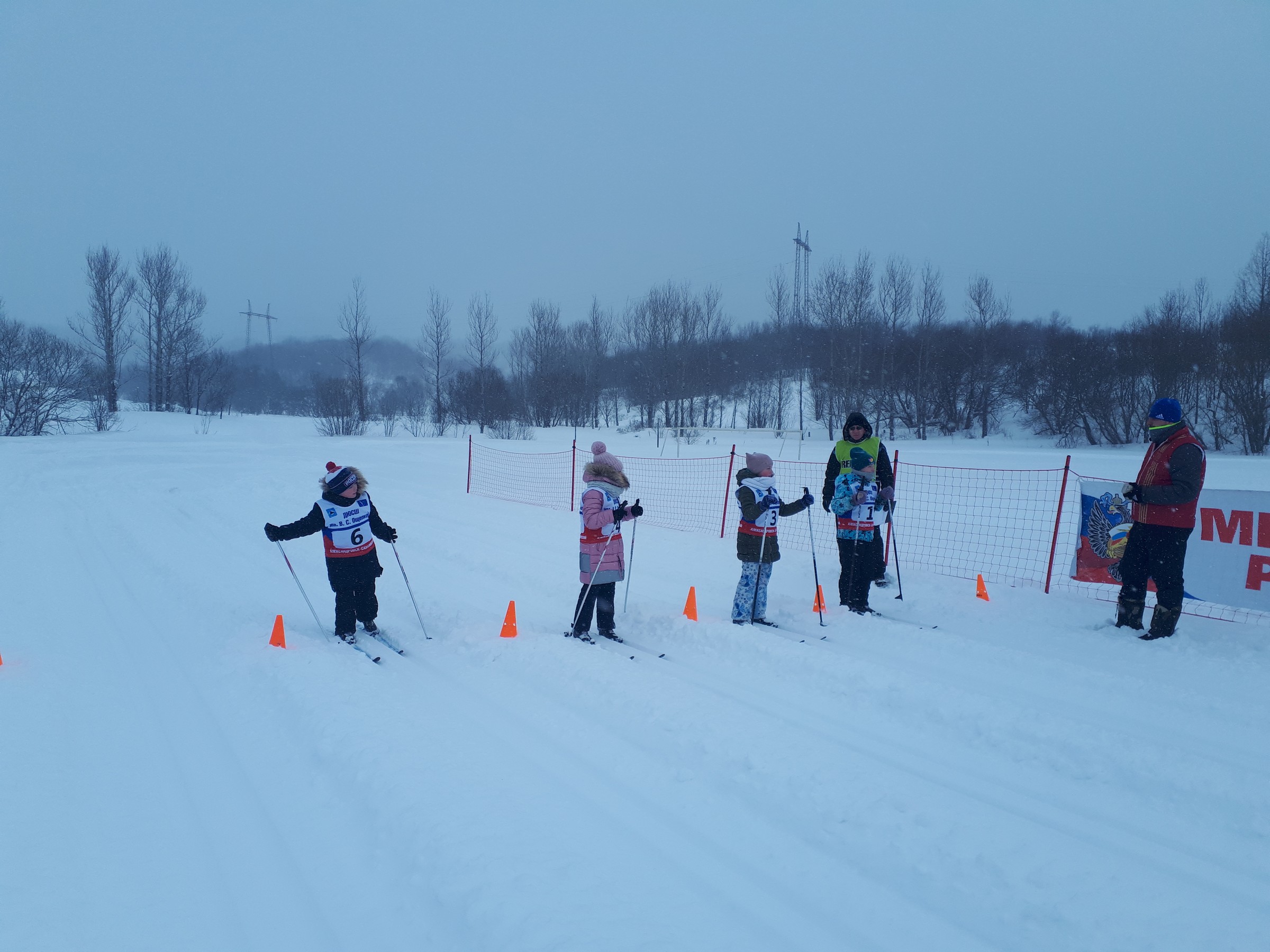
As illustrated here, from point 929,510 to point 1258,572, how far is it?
735cm

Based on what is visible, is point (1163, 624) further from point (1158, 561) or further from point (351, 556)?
point (351, 556)

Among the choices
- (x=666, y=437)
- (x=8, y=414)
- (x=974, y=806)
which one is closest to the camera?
(x=974, y=806)

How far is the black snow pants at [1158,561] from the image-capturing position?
562cm

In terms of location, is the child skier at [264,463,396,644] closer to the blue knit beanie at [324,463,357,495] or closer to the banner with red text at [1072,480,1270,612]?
the blue knit beanie at [324,463,357,495]

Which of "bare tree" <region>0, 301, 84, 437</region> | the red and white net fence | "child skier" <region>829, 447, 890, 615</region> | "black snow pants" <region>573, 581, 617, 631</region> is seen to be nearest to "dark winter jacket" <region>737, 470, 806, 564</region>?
"child skier" <region>829, 447, 890, 615</region>

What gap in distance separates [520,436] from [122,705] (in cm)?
2939

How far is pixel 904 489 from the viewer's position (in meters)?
15.5

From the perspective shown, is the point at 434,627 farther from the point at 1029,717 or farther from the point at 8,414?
the point at 8,414

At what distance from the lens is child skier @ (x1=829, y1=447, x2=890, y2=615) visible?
6562mm

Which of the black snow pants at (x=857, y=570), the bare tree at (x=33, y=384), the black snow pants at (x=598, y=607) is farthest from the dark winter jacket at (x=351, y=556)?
the bare tree at (x=33, y=384)

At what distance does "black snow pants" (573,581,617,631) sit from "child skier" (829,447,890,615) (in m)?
2.35

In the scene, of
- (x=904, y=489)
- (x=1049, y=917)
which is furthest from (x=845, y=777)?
(x=904, y=489)

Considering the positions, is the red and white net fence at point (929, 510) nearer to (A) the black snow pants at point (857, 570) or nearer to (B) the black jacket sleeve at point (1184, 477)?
(A) the black snow pants at point (857, 570)

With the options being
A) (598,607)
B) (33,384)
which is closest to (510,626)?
(598,607)
